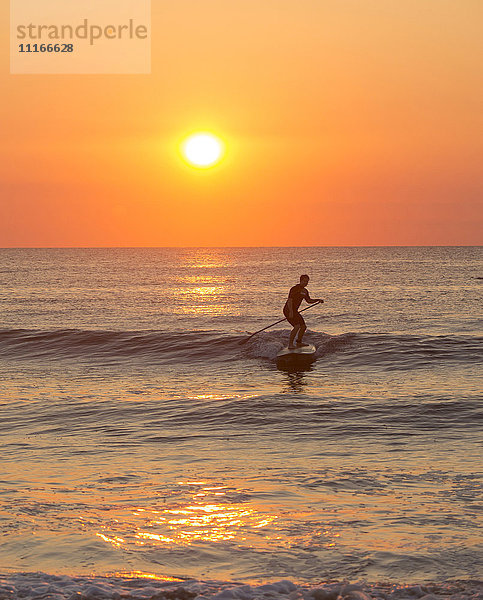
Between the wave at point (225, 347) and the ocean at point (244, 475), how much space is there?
0.67 ft

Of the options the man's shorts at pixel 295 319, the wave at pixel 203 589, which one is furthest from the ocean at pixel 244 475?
the man's shorts at pixel 295 319

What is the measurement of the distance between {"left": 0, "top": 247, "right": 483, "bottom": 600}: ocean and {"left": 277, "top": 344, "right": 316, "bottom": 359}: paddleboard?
496 millimetres

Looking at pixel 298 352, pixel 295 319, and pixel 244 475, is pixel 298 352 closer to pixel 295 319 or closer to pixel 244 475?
pixel 295 319

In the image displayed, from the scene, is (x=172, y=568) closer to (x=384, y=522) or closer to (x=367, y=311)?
(x=384, y=522)

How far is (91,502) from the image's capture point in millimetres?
8820

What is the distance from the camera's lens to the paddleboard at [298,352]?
2255cm

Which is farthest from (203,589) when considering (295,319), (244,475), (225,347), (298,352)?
(225,347)

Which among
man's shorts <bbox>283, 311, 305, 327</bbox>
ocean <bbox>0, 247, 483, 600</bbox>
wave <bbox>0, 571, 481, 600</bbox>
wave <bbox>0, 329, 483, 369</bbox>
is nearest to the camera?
wave <bbox>0, 571, 481, 600</bbox>

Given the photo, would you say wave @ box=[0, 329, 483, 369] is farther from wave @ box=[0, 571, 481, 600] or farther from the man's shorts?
wave @ box=[0, 571, 481, 600]

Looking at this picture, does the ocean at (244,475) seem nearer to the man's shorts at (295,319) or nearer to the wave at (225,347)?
the wave at (225,347)

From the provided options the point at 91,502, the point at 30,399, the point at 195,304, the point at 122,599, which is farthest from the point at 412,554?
the point at 195,304

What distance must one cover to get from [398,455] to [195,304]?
41.8 m

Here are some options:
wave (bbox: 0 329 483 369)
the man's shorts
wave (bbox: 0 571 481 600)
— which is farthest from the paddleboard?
wave (bbox: 0 571 481 600)

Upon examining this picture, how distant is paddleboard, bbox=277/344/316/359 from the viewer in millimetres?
22547
